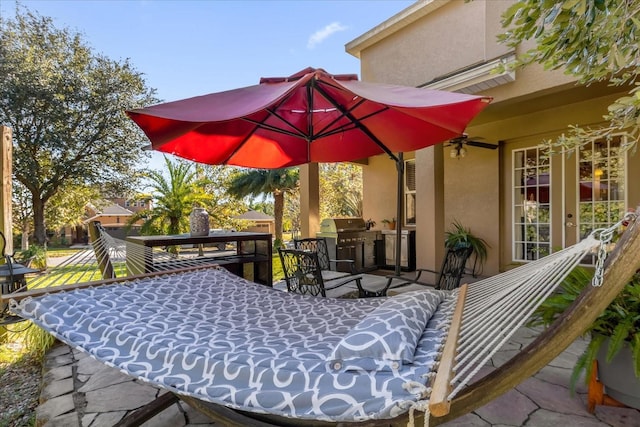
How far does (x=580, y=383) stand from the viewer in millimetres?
2311

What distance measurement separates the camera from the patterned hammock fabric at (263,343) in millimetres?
1172

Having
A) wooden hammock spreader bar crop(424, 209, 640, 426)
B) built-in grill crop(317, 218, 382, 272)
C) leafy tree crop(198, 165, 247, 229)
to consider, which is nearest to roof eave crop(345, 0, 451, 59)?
built-in grill crop(317, 218, 382, 272)

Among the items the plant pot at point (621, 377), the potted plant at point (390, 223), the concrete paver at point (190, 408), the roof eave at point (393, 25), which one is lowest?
the concrete paver at point (190, 408)

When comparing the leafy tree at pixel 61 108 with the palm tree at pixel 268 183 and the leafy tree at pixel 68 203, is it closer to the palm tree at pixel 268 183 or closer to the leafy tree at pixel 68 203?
the leafy tree at pixel 68 203

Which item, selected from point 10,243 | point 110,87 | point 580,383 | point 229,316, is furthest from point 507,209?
point 110,87

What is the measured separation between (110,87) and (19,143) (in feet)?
12.0

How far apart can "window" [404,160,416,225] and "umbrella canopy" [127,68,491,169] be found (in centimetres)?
373

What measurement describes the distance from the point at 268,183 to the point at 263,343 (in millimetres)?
12757

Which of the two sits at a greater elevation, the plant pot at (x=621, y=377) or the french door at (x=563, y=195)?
the french door at (x=563, y=195)

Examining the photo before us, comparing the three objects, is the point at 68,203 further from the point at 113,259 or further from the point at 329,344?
the point at 329,344

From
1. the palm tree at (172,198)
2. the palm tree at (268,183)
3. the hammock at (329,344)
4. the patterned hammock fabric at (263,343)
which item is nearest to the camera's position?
the hammock at (329,344)

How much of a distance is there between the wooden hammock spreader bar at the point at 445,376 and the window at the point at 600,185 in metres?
4.74

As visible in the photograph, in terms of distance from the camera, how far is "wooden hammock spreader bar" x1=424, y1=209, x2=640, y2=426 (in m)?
0.95

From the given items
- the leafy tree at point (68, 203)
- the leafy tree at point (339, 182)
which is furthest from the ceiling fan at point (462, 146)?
the leafy tree at point (68, 203)
